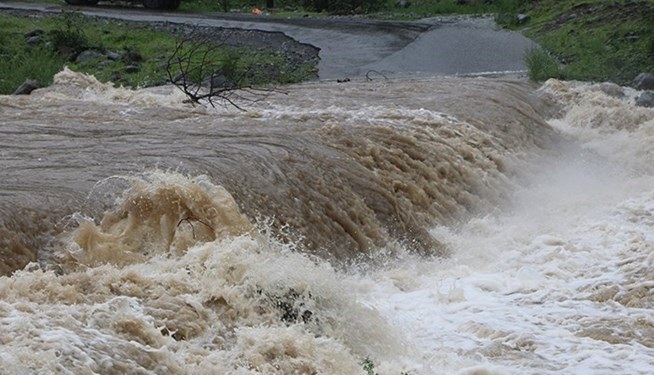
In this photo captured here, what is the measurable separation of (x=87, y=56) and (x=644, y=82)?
11.3 meters

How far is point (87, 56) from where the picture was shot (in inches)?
906

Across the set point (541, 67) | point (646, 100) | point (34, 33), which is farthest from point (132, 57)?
point (646, 100)

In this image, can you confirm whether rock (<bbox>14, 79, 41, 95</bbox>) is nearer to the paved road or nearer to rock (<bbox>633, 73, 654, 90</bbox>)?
the paved road

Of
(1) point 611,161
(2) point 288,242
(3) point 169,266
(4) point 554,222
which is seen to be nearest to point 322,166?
(2) point 288,242

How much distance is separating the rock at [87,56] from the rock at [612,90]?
408 inches

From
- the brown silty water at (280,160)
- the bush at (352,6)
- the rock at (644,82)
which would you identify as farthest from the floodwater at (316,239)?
the bush at (352,6)

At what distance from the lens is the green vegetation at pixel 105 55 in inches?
790

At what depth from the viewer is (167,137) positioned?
12094 millimetres

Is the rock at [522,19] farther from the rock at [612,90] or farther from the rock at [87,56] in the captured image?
the rock at [87,56]

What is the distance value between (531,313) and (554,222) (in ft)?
11.6

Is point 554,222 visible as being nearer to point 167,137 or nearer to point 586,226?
point 586,226

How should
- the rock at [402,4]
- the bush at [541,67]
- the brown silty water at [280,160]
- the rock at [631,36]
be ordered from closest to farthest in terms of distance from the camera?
1. the brown silty water at [280,160]
2. the bush at [541,67]
3. the rock at [631,36]
4. the rock at [402,4]

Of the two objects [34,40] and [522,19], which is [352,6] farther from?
[34,40]

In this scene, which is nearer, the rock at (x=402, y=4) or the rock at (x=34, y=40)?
the rock at (x=34, y=40)
